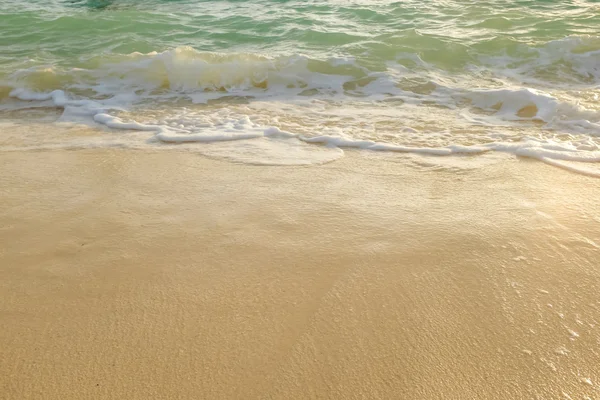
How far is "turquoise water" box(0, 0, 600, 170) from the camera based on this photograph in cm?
387

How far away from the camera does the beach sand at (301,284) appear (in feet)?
5.25

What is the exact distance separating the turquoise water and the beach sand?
2.30 ft

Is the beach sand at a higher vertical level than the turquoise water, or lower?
higher

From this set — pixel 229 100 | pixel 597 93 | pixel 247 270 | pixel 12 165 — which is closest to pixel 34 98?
pixel 229 100

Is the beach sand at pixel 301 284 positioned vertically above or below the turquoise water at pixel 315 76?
above

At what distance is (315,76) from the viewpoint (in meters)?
5.89

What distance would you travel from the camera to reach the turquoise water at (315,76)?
12.7ft

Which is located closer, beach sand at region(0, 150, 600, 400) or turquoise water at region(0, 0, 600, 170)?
beach sand at region(0, 150, 600, 400)

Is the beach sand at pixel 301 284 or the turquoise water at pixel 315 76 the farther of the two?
the turquoise water at pixel 315 76

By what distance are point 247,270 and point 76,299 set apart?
65cm

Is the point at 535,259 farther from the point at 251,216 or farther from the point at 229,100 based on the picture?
the point at 229,100

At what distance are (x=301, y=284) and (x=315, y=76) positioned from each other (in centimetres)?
420

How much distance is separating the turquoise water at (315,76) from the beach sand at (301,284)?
0.70 m

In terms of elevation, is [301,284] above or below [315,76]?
above
